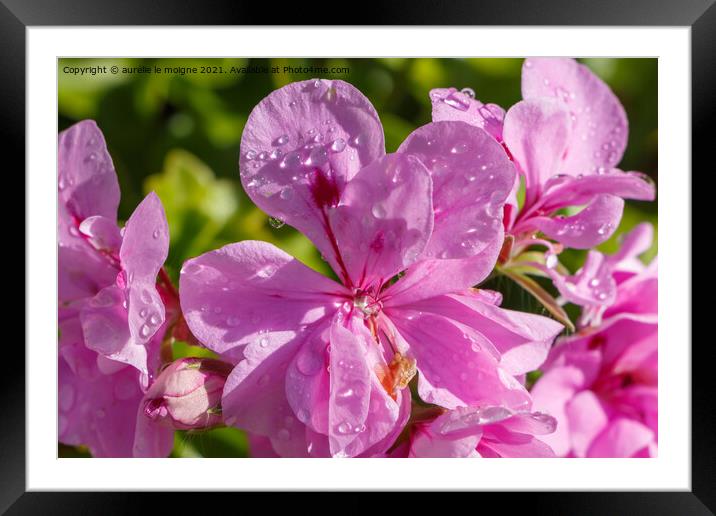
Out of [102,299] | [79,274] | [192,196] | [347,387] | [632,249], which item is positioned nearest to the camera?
[347,387]

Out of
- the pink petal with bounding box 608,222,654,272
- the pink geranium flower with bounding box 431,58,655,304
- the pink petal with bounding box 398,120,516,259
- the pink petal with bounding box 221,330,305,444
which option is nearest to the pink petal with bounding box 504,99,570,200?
the pink geranium flower with bounding box 431,58,655,304

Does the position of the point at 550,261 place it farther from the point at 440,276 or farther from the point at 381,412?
the point at 381,412

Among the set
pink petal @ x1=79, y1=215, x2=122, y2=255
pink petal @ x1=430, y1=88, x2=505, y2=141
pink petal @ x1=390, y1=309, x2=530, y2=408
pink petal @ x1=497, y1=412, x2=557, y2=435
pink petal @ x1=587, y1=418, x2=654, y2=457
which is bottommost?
pink petal @ x1=587, y1=418, x2=654, y2=457

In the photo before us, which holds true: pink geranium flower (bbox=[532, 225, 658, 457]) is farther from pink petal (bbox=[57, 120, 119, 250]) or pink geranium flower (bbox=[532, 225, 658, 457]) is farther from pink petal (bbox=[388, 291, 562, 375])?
pink petal (bbox=[57, 120, 119, 250])

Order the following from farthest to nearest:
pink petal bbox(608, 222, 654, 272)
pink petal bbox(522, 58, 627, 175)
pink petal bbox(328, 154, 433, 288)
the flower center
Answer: pink petal bbox(608, 222, 654, 272)
pink petal bbox(522, 58, 627, 175)
the flower center
pink petal bbox(328, 154, 433, 288)

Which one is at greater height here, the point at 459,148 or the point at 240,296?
the point at 459,148

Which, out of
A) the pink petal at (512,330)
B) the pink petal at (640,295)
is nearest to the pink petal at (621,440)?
the pink petal at (640,295)

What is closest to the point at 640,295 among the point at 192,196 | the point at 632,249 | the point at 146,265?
the point at 632,249
